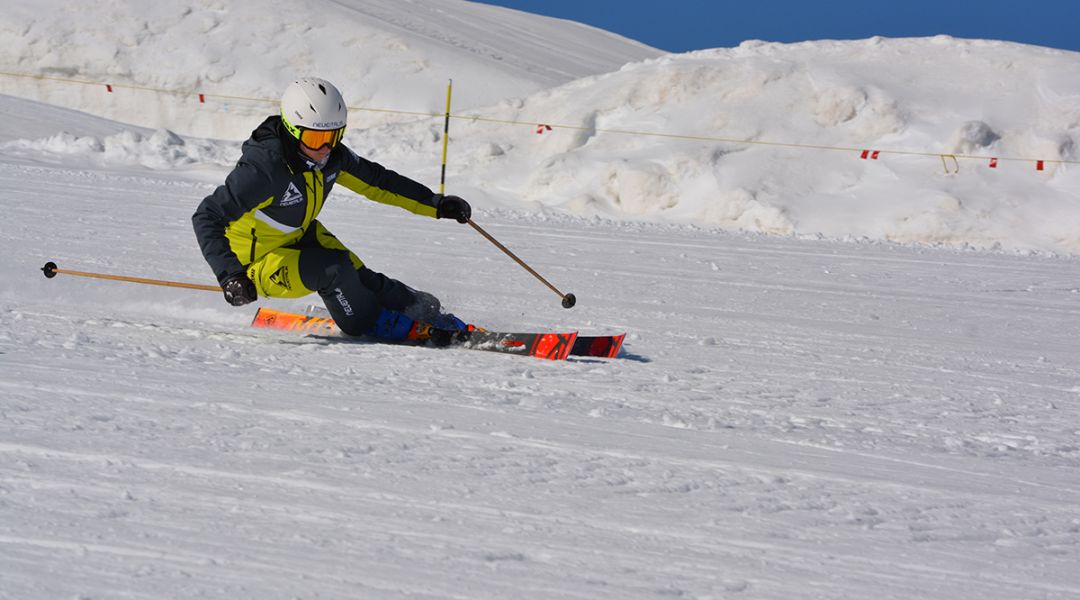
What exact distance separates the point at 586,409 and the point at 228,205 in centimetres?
236

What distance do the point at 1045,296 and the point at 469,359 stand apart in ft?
22.9

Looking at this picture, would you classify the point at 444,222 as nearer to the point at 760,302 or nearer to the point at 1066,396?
the point at 760,302

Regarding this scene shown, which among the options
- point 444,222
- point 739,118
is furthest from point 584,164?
point 444,222

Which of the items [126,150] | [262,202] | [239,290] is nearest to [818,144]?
[126,150]

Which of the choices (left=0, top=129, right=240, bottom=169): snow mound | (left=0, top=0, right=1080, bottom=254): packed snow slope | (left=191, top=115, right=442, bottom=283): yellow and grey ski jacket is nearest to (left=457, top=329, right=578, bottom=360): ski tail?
(left=191, top=115, right=442, bottom=283): yellow and grey ski jacket

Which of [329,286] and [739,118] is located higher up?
[739,118]

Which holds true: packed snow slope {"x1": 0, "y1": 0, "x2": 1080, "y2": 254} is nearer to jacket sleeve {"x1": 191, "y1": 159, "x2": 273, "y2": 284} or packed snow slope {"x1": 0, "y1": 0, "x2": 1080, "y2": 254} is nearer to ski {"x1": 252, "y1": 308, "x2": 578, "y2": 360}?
ski {"x1": 252, "y1": 308, "x2": 578, "y2": 360}

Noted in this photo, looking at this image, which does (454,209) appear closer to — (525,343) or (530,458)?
(525,343)

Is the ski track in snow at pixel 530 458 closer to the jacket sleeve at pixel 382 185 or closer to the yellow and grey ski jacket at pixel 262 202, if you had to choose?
the yellow and grey ski jacket at pixel 262 202

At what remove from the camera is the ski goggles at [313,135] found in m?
5.95

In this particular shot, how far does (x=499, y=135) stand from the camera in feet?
72.3

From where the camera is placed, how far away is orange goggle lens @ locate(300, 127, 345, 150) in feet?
19.6

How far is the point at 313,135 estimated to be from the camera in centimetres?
597

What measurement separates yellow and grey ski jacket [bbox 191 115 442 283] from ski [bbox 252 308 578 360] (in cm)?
76
